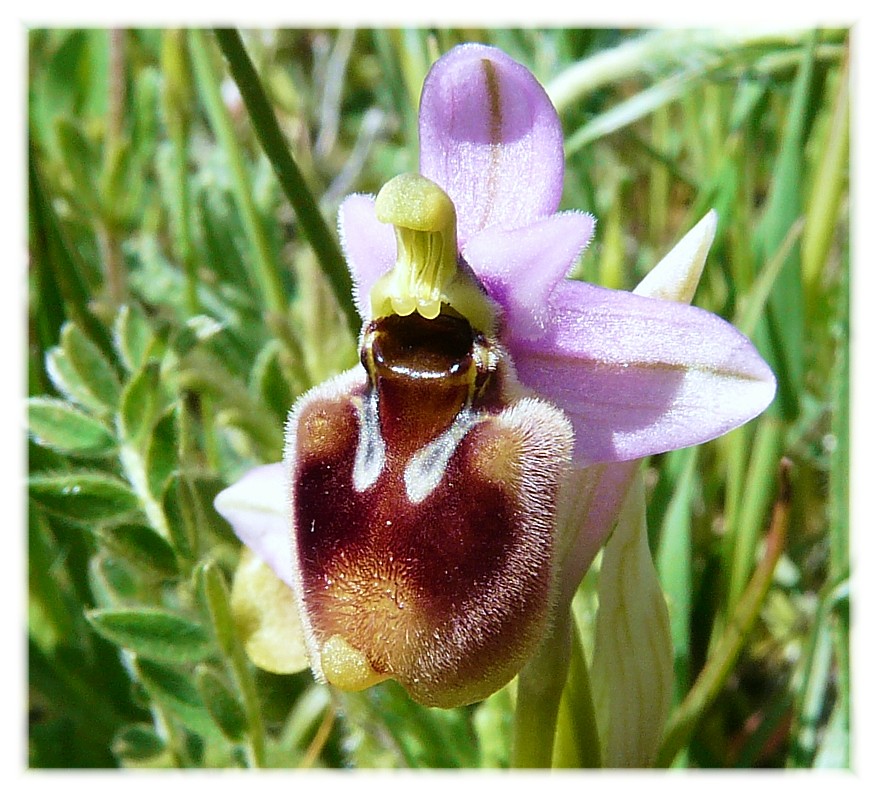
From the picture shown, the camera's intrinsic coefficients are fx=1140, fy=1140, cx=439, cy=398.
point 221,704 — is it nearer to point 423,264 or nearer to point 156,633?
point 156,633

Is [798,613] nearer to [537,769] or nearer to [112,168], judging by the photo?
[537,769]

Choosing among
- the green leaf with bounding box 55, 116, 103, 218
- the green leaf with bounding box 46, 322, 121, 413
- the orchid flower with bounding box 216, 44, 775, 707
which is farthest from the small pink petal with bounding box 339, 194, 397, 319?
the green leaf with bounding box 55, 116, 103, 218

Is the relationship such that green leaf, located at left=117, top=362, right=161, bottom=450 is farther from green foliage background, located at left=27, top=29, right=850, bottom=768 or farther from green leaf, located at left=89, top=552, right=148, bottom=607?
green leaf, located at left=89, top=552, right=148, bottom=607

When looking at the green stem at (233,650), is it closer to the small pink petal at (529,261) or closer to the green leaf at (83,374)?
the green leaf at (83,374)

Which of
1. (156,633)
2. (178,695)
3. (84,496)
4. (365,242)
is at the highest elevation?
(365,242)

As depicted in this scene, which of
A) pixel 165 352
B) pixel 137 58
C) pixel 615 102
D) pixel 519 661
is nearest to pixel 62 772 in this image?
pixel 165 352

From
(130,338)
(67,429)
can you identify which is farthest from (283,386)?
(67,429)
